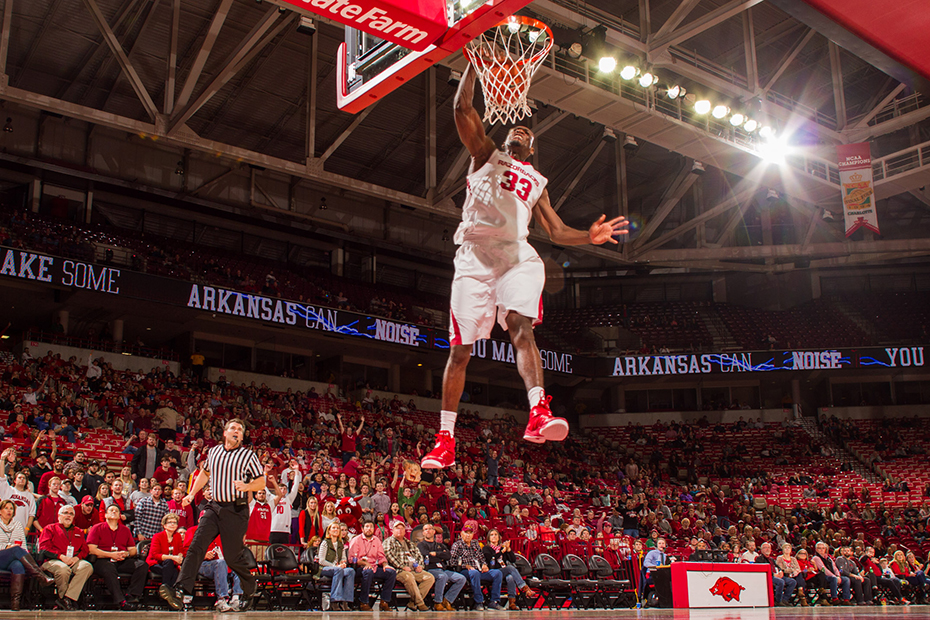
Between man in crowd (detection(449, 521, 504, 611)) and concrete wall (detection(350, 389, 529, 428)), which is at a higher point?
concrete wall (detection(350, 389, 529, 428))

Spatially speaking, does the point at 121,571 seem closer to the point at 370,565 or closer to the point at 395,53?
the point at 370,565

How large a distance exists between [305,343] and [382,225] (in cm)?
540

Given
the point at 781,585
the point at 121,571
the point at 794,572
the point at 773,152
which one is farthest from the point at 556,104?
the point at 121,571

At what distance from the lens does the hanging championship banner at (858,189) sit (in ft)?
71.8

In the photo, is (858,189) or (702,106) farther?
(858,189)

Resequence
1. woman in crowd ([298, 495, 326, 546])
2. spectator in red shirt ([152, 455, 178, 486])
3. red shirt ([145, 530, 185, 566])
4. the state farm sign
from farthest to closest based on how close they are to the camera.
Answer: spectator in red shirt ([152, 455, 178, 486]) → woman in crowd ([298, 495, 326, 546]) → red shirt ([145, 530, 185, 566]) → the state farm sign

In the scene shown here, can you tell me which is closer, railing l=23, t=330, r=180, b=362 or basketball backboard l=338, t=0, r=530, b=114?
basketball backboard l=338, t=0, r=530, b=114

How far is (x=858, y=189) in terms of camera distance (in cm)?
2198

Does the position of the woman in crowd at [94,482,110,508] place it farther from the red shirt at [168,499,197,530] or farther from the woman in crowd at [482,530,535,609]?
the woman in crowd at [482,530,535,609]

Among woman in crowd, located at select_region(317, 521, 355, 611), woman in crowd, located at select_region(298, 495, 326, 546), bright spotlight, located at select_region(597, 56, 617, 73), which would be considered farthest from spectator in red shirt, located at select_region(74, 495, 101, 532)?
bright spotlight, located at select_region(597, 56, 617, 73)

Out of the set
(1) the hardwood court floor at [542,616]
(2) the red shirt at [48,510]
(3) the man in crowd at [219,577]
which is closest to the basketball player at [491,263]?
(1) the hardwood court floor at [542,616]

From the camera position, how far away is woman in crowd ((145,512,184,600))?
9.09 m

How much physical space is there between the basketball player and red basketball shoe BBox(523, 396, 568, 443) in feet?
0.57

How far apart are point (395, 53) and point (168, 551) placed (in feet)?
20.5
